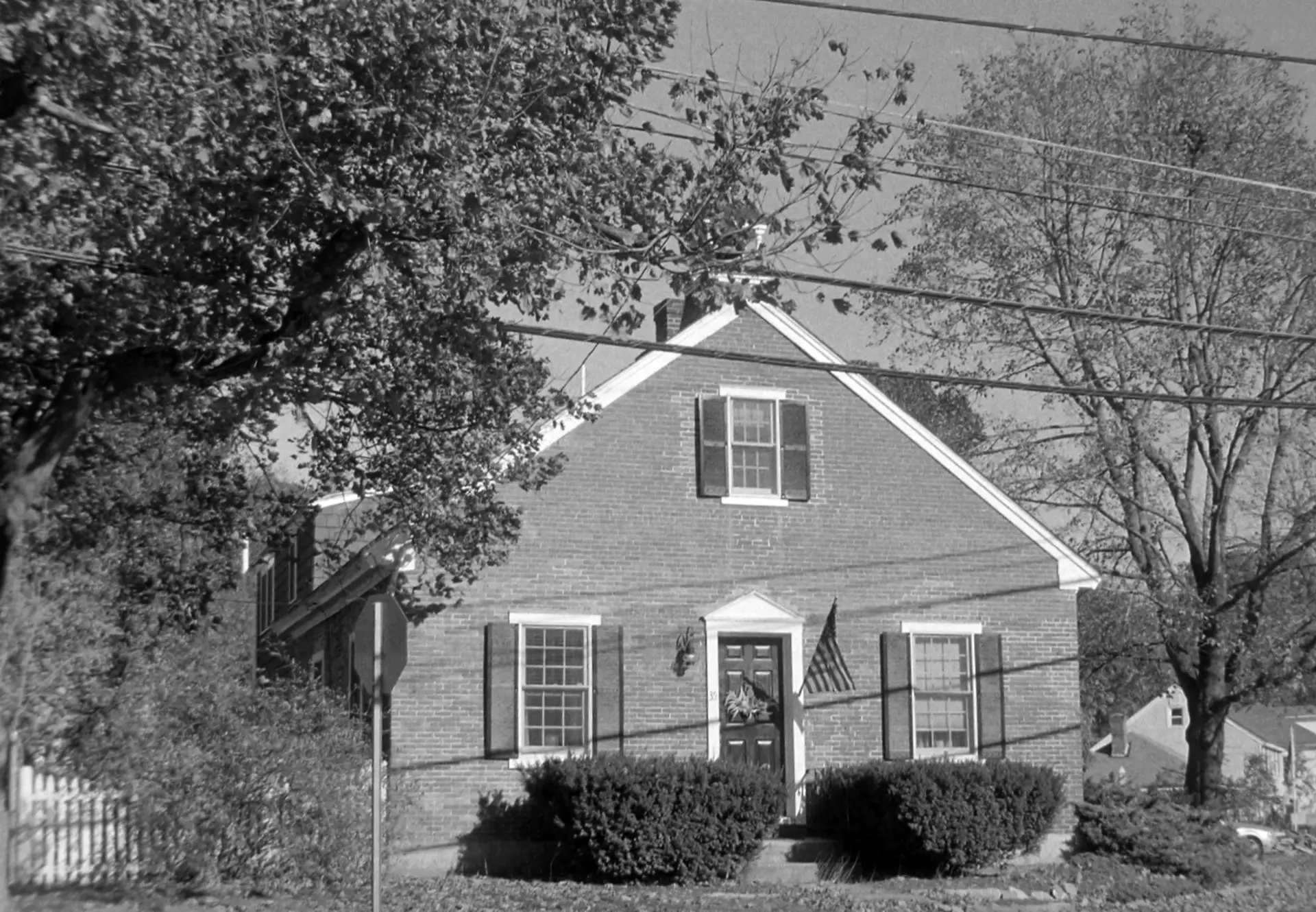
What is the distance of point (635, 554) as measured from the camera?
69.4 feet

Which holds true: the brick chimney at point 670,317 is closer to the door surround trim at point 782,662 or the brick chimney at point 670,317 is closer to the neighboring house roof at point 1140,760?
the door surround trim at point 782,662

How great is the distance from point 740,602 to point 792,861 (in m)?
3.48

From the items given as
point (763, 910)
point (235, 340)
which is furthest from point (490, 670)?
point (235, 340)

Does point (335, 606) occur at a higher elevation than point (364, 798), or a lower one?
higher

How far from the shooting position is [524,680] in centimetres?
2023

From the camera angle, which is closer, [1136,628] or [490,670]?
[490,670]

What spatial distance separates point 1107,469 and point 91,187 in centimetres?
1974

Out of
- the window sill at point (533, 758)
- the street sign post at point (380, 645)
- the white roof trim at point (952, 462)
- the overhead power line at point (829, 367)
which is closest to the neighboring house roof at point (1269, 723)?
the white roof trim at point (952, 462)

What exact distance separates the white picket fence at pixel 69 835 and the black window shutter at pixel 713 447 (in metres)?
8.88

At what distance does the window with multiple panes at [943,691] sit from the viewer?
22.0 metres

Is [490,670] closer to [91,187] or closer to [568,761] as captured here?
[568,761]

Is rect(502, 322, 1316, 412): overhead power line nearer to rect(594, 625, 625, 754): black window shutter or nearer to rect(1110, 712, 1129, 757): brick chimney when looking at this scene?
rect(594, 625, 625, 754): black window shutter

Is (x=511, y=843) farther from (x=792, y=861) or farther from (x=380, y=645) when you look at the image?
(x=380, y=645)

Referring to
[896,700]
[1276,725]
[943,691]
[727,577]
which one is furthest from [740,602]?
[1276,725]
